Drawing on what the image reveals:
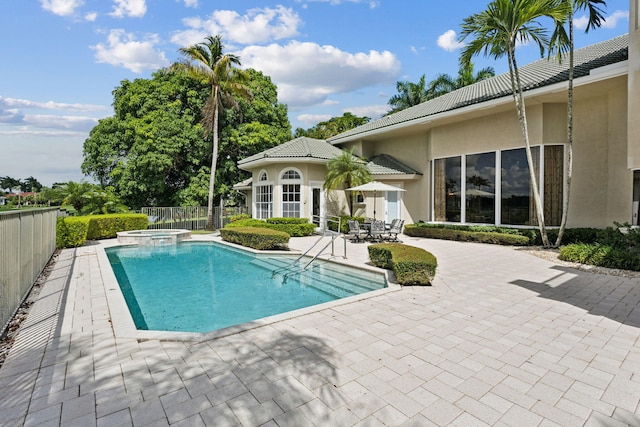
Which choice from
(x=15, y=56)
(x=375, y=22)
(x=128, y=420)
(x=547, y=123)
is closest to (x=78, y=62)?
(x=15, y=56)

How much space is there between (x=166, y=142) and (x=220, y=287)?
62.2 ft

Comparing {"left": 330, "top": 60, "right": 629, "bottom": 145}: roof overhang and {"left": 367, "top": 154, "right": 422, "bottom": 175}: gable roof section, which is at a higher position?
{"left": 330, "top": 60, "right": 629, "bottom": 145}: roof overhang

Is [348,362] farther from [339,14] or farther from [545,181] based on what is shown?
[339,14]

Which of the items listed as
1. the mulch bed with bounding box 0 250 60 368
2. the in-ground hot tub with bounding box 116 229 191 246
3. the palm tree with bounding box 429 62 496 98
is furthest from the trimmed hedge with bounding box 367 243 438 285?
the palm tree with bounding box 429 62 496 98

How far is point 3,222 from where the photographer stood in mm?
5172

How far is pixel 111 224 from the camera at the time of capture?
17.9m

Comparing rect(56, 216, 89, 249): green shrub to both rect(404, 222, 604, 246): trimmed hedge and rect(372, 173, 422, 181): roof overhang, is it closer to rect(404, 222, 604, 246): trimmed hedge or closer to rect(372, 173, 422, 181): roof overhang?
rect(372, 173, 422, 181): roof overhang

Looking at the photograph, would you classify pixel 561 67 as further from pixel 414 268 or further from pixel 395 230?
pixel 414 268

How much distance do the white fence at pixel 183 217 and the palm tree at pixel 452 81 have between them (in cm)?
2500

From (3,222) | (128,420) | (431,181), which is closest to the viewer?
(128,420)

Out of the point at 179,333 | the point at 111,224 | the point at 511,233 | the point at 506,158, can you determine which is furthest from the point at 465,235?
the point at 111,224

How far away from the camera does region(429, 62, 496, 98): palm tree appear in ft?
106

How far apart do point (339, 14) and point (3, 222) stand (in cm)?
1419

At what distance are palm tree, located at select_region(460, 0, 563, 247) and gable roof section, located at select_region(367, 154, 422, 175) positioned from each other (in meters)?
6.80
